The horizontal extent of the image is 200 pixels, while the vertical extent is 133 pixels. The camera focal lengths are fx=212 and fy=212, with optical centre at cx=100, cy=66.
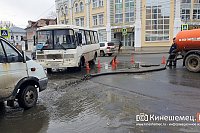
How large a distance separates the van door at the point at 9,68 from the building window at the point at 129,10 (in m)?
32.6

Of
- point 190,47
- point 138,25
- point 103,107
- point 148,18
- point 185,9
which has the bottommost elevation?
point 103,107

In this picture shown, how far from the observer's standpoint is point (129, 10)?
36.7 meters

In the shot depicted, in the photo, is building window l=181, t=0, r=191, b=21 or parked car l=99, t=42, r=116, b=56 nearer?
parked car l=99, t=42, r=116, b=56

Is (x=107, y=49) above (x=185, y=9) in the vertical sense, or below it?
below

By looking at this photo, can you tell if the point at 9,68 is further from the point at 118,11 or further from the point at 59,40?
the point at 118,11

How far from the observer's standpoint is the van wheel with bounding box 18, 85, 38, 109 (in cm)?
618

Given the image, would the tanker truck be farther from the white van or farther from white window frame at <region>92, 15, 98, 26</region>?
white window frame at <region>92, 15, 98, 26</region>

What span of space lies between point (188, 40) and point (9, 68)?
32.8 feet

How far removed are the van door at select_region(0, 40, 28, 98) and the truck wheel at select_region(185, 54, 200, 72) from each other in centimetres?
943

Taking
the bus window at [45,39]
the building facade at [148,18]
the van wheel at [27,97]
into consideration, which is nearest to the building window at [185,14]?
the building facade at [148,18]

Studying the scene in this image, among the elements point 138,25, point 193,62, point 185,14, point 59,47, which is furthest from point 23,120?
point 185,14

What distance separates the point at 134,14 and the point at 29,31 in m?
41.6

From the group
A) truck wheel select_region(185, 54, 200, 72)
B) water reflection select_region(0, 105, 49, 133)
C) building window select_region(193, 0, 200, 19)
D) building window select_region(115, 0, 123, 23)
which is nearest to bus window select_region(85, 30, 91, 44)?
truck wheel select_region(185, 54, 200, 72)

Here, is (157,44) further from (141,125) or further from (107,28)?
(141,125)
